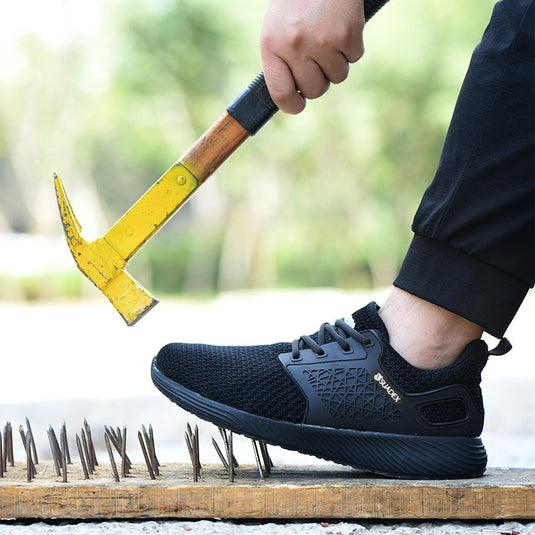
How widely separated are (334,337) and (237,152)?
62.9ft

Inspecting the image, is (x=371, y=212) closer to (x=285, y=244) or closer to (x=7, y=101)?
(x=285, y=244)

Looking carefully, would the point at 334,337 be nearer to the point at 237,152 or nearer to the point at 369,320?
the point at 369,320

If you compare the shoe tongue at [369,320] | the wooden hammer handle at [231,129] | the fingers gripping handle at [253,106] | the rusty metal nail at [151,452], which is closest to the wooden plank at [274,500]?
the rusty metal nail at [151,452]

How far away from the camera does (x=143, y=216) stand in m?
1.98

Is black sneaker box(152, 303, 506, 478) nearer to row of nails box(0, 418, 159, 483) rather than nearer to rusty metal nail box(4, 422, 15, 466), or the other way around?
row of nails box(0, 418, 159, 483)

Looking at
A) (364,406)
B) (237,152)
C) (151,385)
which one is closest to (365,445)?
(364,406)

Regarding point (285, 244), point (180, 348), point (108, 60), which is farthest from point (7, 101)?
point (180, 348)

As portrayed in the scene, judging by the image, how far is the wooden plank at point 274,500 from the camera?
5.73 ft

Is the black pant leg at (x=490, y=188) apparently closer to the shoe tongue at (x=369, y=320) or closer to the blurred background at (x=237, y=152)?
the shoe tongue at (x=369, y=320)

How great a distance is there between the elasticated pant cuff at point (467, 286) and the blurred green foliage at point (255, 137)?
18.5 meters

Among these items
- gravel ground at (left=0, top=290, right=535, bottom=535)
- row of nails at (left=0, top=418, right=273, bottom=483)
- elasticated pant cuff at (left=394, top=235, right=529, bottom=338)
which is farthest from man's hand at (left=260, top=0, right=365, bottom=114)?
gravel ground at (left=0, top=290, right=535, bottom=535)

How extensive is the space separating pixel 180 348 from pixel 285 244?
993 inches

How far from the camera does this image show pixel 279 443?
185cm

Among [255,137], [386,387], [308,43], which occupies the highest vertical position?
[255,137]
